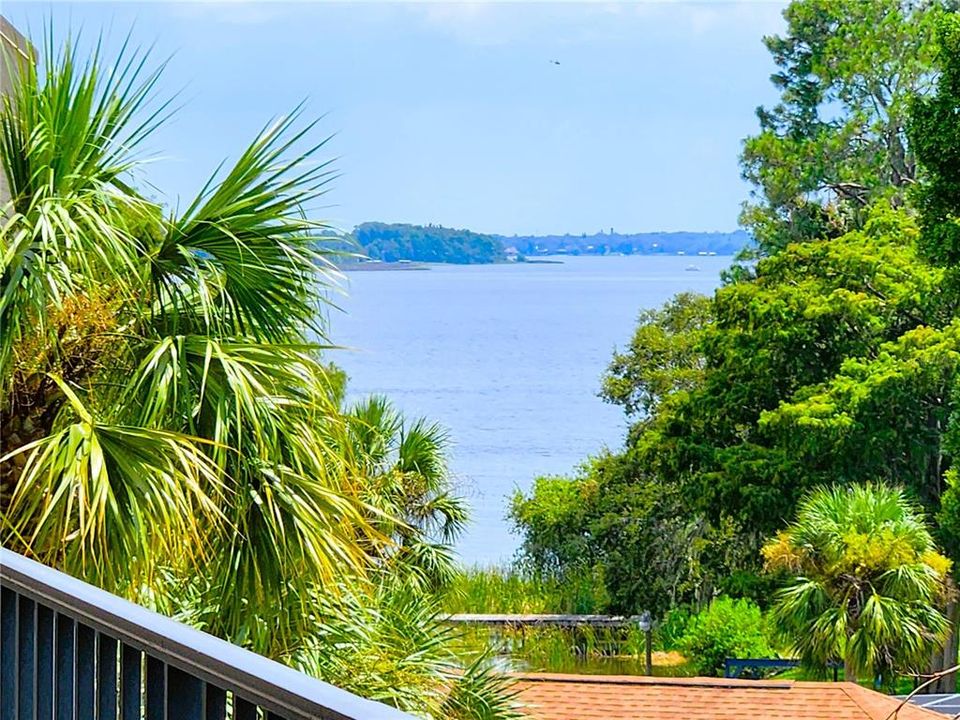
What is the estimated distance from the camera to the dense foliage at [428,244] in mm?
48531

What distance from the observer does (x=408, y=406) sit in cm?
4997

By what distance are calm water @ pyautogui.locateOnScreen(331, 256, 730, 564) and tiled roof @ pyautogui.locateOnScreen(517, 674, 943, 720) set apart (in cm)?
1992

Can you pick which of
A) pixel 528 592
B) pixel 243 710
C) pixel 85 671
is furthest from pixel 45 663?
pixel 528 592

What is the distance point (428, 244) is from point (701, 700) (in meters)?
42.8

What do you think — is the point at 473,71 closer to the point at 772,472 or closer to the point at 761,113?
the point at 761,113

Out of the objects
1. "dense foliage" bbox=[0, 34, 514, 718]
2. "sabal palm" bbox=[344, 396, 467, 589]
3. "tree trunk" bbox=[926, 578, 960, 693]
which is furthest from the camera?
"tree trunk" bbox=[926, 578, 960, 693]

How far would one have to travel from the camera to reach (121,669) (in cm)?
162

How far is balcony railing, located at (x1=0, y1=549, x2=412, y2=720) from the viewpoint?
1234mm

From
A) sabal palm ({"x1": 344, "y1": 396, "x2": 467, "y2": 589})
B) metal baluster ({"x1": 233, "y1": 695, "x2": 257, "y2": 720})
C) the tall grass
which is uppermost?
metal baluster ({"x1": 233, "y1": 695, "x2": 257, "y2": 720})

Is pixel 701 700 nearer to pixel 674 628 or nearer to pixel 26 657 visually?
pixel 26 657

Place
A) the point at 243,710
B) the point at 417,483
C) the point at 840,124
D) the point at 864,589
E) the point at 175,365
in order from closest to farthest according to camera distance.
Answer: the point at 243,710 → the point at 175,365 → the point at 864,589 → the point at 417,483 → the point at 840,124

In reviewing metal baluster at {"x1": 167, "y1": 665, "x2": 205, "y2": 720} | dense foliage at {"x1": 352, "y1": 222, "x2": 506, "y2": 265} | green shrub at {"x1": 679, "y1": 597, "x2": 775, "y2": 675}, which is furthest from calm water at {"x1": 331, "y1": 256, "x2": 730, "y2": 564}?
metal baluster at {"x1": 167, "y1": 665, "x2": 205, "y2": 720}

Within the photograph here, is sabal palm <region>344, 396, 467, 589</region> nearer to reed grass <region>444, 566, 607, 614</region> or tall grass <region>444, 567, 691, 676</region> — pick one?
tall grass <region>444, 567, 691, 676</region>

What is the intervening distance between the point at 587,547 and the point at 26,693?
22006 millimetres
